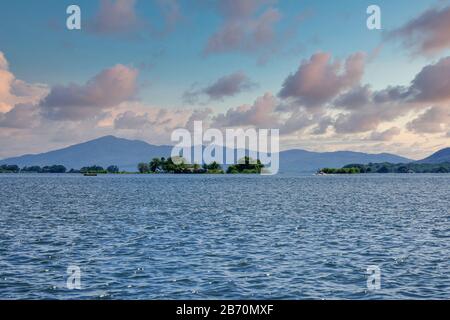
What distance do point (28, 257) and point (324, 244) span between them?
2950 centimetres

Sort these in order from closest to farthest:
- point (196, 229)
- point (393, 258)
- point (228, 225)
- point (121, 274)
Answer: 1. point (121, 274)
2. point (393, 258)
3. point (196, 229)
4. point (228, 225)

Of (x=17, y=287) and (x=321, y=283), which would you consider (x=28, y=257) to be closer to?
(x=17, y=287)

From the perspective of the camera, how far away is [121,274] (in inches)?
1346

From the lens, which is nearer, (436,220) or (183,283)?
(183,283)

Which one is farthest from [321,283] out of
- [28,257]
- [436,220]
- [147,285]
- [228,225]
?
[436,220]

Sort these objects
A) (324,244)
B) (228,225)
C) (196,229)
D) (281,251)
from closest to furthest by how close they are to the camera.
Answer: (281,251) < (324,244) < (196,229) < (228,225)

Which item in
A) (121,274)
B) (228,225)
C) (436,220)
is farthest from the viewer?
(436,220)

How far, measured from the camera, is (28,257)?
40.7 metres

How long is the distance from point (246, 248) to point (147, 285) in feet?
53.5
